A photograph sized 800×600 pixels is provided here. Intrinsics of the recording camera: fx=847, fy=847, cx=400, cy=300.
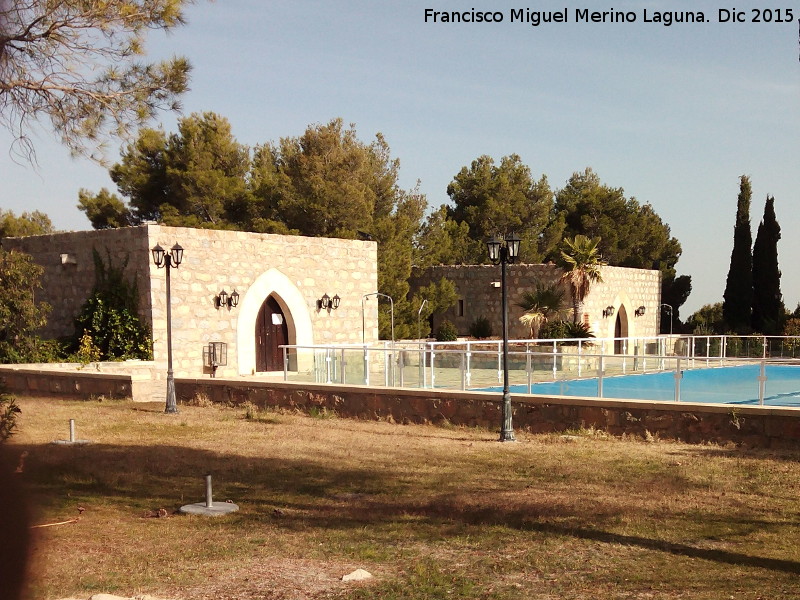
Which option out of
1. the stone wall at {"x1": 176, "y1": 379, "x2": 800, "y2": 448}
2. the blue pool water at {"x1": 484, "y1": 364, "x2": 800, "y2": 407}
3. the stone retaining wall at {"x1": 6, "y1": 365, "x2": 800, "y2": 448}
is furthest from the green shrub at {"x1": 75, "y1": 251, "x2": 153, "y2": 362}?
the blue pool water at {"x1": 484, "y1": 364, "x2": 800, "y2": 407}

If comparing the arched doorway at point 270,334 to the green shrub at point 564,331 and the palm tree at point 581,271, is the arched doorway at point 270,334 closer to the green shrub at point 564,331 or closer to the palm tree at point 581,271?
the green shrub at point 564,331

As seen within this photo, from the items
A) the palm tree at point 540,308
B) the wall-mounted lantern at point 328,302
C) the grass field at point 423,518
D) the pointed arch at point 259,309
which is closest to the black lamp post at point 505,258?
the grass field at point 423,518

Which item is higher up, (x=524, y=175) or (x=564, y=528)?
(x=524, y=175)

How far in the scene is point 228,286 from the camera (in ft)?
68.1

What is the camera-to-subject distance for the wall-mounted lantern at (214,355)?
20141mm

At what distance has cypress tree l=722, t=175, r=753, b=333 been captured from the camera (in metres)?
37.2

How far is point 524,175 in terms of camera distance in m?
50.7

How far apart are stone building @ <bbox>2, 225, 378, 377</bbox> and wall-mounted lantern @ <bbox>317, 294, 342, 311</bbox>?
0.20 ft

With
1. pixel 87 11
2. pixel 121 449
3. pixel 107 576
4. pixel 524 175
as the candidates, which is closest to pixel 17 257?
pixel 121 449

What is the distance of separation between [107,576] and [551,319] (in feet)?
83.5

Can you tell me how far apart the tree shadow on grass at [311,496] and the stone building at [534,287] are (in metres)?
21.3

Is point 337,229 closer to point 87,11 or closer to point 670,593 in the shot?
point 87,11

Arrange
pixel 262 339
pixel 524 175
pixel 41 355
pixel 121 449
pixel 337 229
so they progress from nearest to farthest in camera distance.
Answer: pixel 121 449, pixel 41 355, pixel 262 339, pixel 337 229, pixel 524 175

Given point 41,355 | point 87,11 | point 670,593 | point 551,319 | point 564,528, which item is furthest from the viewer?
point 551,319
